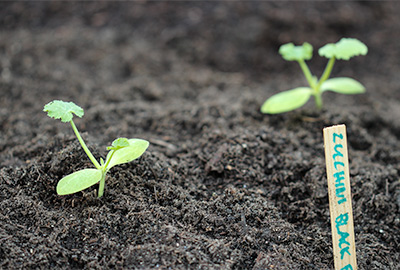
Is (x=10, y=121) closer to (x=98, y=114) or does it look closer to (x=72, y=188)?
(x=98, y=114)

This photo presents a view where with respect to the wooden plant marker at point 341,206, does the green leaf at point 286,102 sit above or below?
above

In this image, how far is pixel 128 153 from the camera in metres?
1.32

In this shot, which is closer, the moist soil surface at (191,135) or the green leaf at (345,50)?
the moist soil surface at (191,135)

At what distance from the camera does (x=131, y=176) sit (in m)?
1.45

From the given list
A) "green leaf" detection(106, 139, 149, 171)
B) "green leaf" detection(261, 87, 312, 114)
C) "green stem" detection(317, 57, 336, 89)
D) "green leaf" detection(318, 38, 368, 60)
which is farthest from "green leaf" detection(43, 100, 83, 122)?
"green stem" detection(317, 57, 336, 89)

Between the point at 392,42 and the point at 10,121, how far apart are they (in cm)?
269

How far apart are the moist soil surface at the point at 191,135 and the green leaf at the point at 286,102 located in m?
0.10

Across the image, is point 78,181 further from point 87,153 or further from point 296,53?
point 296,53

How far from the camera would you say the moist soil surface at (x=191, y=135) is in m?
1.28

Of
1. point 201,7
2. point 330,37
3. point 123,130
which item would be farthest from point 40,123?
point 330,37

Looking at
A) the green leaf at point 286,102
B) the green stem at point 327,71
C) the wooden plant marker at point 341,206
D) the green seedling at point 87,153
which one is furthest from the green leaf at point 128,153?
the green stem at point 327,71

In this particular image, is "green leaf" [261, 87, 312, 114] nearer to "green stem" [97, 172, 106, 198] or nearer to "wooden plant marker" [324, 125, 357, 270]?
"wooden plant marker" [324, 125, 357, 270]

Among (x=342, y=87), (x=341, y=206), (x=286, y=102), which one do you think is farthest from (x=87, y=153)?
(x=342, y=87)

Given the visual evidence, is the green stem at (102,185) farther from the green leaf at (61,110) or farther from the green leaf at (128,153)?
the green leaf at (61,110)
